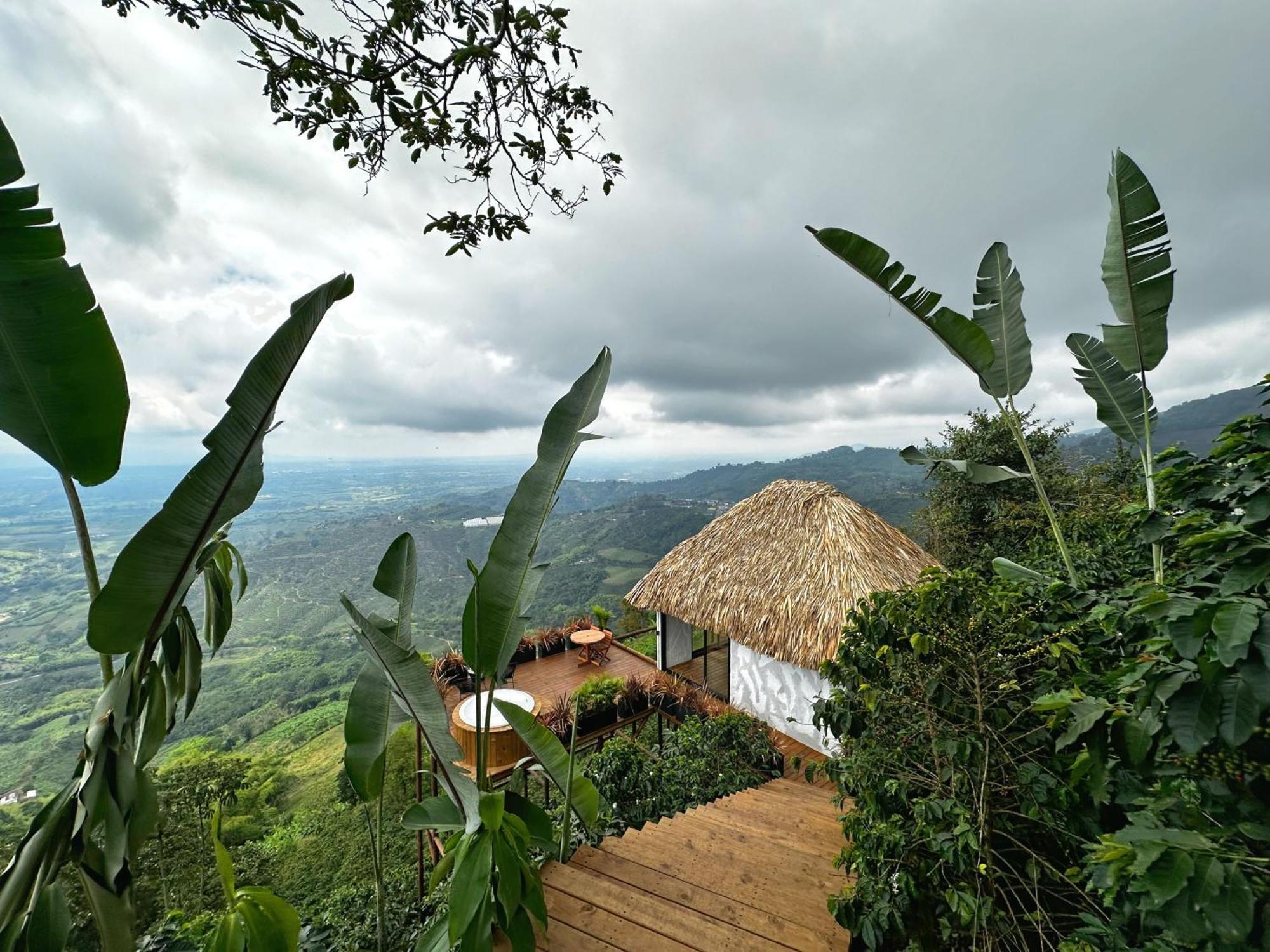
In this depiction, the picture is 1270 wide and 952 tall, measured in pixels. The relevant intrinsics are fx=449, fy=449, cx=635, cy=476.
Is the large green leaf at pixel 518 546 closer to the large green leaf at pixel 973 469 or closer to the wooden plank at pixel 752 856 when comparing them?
the wooden plank at pixel 752 856

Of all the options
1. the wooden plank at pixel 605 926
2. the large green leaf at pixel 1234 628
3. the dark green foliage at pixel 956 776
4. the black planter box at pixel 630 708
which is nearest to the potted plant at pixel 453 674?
the black planter box at pixel 630 708

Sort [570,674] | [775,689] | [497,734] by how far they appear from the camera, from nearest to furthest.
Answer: [497,734]
[775,689]
[570,674]

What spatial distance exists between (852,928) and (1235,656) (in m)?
1.33

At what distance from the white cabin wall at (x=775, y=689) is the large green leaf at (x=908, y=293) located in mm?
5072

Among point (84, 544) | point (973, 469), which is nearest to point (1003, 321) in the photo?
point (973, 469)

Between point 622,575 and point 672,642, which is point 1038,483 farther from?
point 622,575

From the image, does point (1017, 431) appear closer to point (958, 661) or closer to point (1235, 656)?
point (958, 661)

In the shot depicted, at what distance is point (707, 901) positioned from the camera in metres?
1.88

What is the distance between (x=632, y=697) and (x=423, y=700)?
188 inches

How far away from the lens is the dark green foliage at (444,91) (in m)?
2.03

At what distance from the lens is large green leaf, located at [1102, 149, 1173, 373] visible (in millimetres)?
1961

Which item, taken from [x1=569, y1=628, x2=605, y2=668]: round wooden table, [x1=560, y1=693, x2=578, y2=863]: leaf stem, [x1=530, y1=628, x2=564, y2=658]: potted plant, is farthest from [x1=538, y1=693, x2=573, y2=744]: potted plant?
[x1=560, y1=693, x2=578, y2=863]: leaf stem

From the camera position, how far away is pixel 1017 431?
2.07 meters

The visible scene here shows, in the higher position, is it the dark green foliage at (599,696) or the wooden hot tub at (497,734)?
the wooden hot tub at (497,734)
